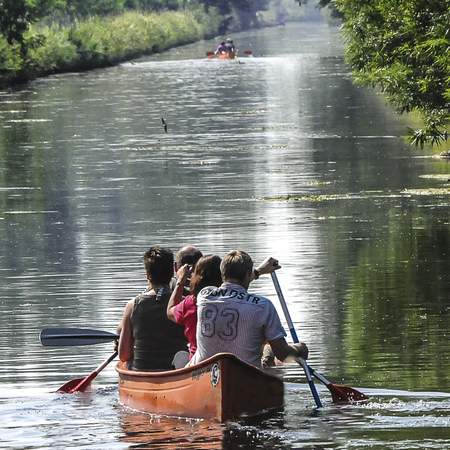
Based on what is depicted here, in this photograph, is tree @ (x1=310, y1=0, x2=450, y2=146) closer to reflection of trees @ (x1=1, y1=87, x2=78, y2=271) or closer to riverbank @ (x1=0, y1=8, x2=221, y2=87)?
reflection of trees @ (x1=1, y1=87, x2=78, y2=271)

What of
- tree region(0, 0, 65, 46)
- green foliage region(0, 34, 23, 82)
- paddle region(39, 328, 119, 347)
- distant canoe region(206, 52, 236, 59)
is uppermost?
paddle region(39, 328, 119, 347)

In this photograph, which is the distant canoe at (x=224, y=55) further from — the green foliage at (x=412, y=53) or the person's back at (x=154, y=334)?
the person's back at (x=154, y=334)

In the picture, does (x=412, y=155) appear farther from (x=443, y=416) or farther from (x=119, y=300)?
(x=443, y=416)

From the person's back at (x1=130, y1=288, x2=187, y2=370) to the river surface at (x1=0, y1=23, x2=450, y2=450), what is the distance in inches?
17.7

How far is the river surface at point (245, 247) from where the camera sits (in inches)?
495

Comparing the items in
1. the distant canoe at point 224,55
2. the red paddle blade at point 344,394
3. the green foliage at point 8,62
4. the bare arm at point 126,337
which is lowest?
the distant canoe at point 224,55

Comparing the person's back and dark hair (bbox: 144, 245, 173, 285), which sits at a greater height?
dark hair (bbox: 144, 245, 173, 285)

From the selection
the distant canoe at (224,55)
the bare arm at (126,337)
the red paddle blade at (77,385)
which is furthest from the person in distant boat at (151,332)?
the distant canoe at (224,55)

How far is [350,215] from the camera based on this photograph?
2581 centimetres

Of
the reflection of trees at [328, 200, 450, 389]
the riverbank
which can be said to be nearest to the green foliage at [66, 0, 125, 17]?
the riverbank

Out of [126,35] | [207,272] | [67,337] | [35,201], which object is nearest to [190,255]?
[207,272]

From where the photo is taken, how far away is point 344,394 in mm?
13031

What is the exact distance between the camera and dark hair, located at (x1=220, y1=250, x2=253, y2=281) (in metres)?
12.0

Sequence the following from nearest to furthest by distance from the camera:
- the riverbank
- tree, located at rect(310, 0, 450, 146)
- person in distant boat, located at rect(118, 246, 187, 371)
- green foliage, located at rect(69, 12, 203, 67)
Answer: person in distant boat, located at rect(118, 246, 187, 371)
tree, located at rect(310, 0, 450, 146)
the riverbank
green foliage, located at rect(69, 12, 203, 67)
